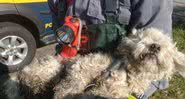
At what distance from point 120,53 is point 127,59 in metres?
0.07

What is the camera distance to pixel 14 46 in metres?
5.73

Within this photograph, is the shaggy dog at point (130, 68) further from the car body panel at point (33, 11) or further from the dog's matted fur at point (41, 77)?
the car body panel at point (33, 11)

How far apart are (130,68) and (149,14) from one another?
0.36 m

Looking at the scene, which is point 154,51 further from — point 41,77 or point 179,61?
point 41,77

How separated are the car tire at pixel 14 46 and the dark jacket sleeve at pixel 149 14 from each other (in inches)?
141

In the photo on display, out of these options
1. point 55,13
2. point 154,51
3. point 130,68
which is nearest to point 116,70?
point 130,68

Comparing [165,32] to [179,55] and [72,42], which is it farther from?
[72,42]

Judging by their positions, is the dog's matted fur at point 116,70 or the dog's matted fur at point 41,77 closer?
the dog's matted fur at point 116,70

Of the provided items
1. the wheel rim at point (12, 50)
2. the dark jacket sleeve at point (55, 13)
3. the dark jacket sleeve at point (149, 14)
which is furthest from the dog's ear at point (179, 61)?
the wheel rim at point (12, 50)

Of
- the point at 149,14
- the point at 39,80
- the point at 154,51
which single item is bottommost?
the point at 39,80

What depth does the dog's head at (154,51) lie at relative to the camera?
193 cm

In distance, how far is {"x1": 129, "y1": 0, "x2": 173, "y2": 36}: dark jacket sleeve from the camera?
7.04 ft

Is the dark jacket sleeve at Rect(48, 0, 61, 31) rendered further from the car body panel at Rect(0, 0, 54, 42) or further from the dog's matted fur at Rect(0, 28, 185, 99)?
the car body panel at Rect(0, 0, 54, 42)

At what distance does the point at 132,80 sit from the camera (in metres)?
2.05
